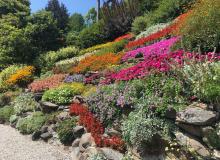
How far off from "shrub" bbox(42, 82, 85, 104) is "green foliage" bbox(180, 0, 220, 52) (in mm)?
3862

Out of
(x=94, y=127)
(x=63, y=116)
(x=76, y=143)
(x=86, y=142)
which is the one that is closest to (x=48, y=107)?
(x=63, y=116)

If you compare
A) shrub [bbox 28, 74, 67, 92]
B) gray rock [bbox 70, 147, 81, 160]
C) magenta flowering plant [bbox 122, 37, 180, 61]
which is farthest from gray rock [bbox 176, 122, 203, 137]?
shrub [bbox 28, 74, 67, 92]

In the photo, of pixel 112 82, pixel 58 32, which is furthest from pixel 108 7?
pixel 112 82

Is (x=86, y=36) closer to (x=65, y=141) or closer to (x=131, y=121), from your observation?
(x=65, y=141)

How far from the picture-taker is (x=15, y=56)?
22.6m

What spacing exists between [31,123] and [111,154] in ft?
15.4

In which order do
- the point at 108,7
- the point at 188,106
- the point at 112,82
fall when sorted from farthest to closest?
1. the point at 108,7
2. the point at 112,82
3. the point at 188,106

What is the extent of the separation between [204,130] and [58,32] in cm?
2085

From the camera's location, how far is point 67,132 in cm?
1098

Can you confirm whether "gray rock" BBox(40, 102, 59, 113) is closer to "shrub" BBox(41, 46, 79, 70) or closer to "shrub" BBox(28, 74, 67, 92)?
"shrub" BBox(28, 74, 67, 92)

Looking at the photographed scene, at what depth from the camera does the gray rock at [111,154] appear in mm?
8820

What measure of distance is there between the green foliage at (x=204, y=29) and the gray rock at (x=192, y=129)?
3.67 m

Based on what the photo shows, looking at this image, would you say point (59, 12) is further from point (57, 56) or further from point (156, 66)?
point (156, 66)

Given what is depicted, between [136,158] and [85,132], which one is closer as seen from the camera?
[136,158]
